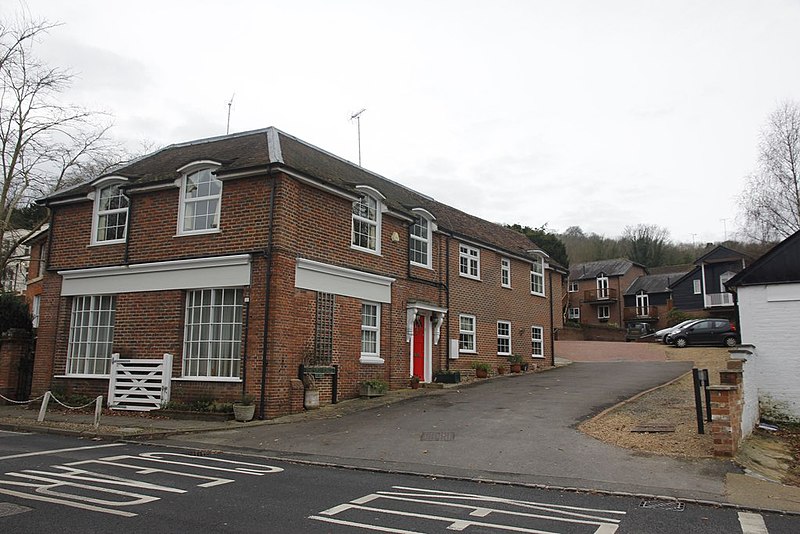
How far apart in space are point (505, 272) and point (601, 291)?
122 ft

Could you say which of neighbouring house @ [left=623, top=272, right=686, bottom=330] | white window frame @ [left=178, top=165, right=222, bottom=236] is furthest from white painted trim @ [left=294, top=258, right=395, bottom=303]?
neighbouring house @ [left=623, top=272, right=686, bottom=330]

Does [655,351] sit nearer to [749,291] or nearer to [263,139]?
[749,291]

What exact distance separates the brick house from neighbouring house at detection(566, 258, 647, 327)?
42898 millimetres

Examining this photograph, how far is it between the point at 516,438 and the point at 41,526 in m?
8.00

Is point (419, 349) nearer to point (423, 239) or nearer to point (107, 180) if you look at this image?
point (423, 239)

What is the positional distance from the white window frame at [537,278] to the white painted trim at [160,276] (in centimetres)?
1664

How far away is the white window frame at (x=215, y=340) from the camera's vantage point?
1471 cm

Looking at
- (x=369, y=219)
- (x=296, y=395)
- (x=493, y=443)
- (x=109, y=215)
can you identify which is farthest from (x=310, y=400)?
(x=109, y=215)

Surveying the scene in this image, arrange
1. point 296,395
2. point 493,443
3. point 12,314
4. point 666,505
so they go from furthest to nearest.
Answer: point 12,314 → point 296,395 → point 493,443 → point 666,505

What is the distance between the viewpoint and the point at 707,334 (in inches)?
1318

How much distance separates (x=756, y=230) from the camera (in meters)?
33.1

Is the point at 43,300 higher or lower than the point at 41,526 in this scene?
higher

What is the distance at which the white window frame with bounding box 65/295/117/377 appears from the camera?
16.6 meters

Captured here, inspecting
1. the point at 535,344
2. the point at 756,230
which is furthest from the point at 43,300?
the point at 756,230
